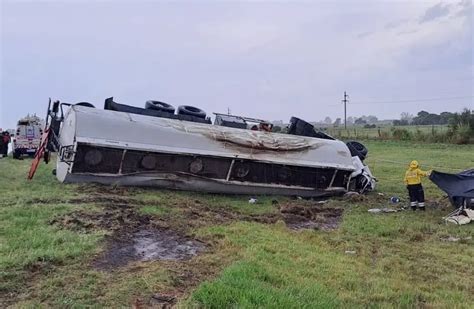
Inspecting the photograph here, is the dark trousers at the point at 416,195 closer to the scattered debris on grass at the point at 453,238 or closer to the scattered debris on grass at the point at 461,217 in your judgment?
the scattered debris on grass at the point at 461,217

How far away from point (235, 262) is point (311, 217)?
4.36 meters

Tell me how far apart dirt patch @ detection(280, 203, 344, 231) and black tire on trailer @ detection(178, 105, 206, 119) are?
392 cm

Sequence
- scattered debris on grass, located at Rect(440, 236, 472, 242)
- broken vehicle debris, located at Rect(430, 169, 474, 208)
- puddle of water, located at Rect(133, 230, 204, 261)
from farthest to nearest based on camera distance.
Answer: broken vehicle debris, located at Rect(430, 169, 474, 208) → scattered debris on grass, located at Rect(440, 236, 472, 242) → puddle of water, located at Rect(133, 230, 204, 261)

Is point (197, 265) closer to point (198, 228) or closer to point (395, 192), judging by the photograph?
point (198, 228)

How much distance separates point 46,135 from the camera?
456 inches

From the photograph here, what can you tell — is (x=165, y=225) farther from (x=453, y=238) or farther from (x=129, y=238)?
(x=453, y=238)

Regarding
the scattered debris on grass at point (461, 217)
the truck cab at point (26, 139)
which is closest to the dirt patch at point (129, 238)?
the scattered debris on grass at point (461, 217)

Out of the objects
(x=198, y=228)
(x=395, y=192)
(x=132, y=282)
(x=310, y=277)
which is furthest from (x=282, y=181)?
(x=132, y=282)

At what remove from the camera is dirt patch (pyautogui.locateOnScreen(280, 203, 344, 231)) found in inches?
326

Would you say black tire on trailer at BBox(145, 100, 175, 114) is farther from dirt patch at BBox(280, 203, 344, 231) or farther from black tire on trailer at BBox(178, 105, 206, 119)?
dirt patch at BBox(280, 203, 344, 231)

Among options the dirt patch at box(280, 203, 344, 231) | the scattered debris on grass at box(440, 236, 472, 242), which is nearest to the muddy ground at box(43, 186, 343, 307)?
the dirt patch at box(280, 203, 344, 231)

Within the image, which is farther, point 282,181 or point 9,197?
point 282,181

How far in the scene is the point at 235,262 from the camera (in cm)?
498

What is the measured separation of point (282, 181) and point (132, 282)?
7623mm
